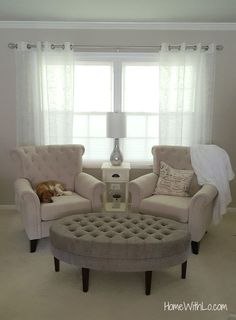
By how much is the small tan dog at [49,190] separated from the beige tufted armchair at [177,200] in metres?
0.75

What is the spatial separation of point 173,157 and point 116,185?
84 cm

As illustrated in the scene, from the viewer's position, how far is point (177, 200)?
3381mm

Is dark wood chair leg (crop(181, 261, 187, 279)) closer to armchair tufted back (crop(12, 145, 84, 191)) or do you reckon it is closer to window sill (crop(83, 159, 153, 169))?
armchair tufted back (crop(12, 145, 84, 191))

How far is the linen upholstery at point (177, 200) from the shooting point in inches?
123

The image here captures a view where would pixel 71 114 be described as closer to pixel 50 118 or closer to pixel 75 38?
pixel 50 118

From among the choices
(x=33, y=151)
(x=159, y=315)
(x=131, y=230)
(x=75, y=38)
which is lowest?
(x=159, y=315)

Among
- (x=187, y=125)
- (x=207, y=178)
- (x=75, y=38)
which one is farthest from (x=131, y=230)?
(x=75, y=38)

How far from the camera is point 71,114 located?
4113 millimetres

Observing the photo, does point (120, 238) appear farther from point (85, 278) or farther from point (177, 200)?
point (177, 200)

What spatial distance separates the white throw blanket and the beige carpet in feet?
1.63

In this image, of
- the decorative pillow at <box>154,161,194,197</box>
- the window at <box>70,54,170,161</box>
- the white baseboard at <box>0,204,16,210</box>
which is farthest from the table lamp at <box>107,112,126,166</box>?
the white baseboard at <box>0,204,16,210</box>

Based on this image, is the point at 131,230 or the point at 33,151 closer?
the point at 131,230

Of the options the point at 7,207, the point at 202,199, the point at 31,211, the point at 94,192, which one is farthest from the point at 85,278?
the point at 7,207

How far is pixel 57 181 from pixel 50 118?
0.85m
